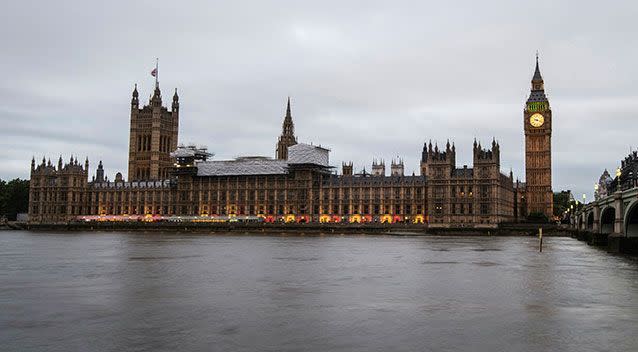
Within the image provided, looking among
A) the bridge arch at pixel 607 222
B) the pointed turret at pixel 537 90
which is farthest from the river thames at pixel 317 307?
the pointed turret at pixel 537 90

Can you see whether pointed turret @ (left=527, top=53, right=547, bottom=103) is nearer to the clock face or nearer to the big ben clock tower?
the big ben clock tower

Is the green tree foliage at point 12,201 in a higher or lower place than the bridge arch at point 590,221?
higher

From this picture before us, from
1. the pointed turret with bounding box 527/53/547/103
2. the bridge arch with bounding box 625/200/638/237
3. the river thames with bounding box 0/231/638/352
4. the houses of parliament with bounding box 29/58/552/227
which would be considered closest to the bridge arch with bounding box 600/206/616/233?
the bridge arch with bounding box 625/200/638/237

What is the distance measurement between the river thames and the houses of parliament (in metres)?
96.8

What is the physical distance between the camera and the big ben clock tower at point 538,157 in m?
155

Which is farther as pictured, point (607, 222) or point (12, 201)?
point (12, 201)

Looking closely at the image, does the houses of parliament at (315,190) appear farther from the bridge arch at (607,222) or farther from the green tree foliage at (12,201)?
the bridge arch at (607,222)

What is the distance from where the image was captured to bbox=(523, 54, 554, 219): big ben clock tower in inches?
6088

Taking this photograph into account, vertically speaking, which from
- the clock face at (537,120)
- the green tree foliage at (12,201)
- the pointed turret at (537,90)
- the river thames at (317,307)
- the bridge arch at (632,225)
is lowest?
the river thames at (317,307)

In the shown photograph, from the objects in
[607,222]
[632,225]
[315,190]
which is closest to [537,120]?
[315,190]

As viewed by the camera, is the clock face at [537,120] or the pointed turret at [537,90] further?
the pointed turret at [537,90]

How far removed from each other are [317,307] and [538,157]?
13818cm

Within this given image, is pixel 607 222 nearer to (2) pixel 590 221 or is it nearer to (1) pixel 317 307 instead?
(2) pixel 590 221

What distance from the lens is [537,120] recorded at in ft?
521
